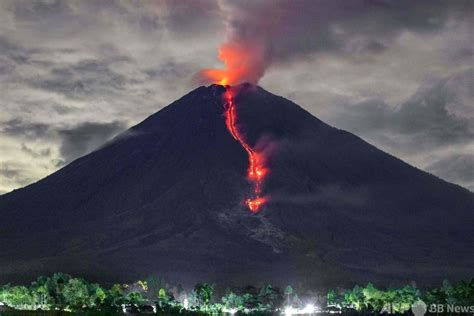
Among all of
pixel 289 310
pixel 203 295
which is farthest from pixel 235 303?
pixel 289 310

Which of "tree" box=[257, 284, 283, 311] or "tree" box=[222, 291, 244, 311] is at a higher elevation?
"tree" box=[257, 284, 283, 311]

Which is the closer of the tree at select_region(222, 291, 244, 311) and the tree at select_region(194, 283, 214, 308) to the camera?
the tree at select_region(194, 283, 214, 308)

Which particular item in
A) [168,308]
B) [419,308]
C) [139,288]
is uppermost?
[139,288]

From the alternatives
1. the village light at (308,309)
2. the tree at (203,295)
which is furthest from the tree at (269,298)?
the tree at (203,295)

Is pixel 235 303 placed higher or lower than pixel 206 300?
higher

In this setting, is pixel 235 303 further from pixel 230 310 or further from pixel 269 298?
pixel 269 298

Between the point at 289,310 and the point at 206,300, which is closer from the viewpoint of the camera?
the point at 206,300

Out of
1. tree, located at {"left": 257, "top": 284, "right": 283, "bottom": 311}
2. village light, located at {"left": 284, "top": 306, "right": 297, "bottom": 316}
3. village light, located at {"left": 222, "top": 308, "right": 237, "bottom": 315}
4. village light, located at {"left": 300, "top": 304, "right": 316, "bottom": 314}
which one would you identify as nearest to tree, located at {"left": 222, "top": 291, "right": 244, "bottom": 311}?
village light, located at {"left": 222, "top": 308, "right": 237, "bottom": 315}

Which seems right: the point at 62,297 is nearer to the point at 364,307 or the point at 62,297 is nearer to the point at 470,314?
the point at 364,307

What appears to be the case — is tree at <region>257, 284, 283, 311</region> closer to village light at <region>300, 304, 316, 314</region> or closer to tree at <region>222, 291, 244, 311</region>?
tree at <region>222, 291, 244, 311</region>

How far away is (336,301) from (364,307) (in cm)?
1973

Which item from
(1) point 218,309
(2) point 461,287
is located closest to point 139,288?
(1) point 218,309

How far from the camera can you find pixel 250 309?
495 ft

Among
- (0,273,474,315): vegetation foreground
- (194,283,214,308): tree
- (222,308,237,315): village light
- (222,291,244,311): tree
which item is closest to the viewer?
(0,273,474,315): vegetation foreground
